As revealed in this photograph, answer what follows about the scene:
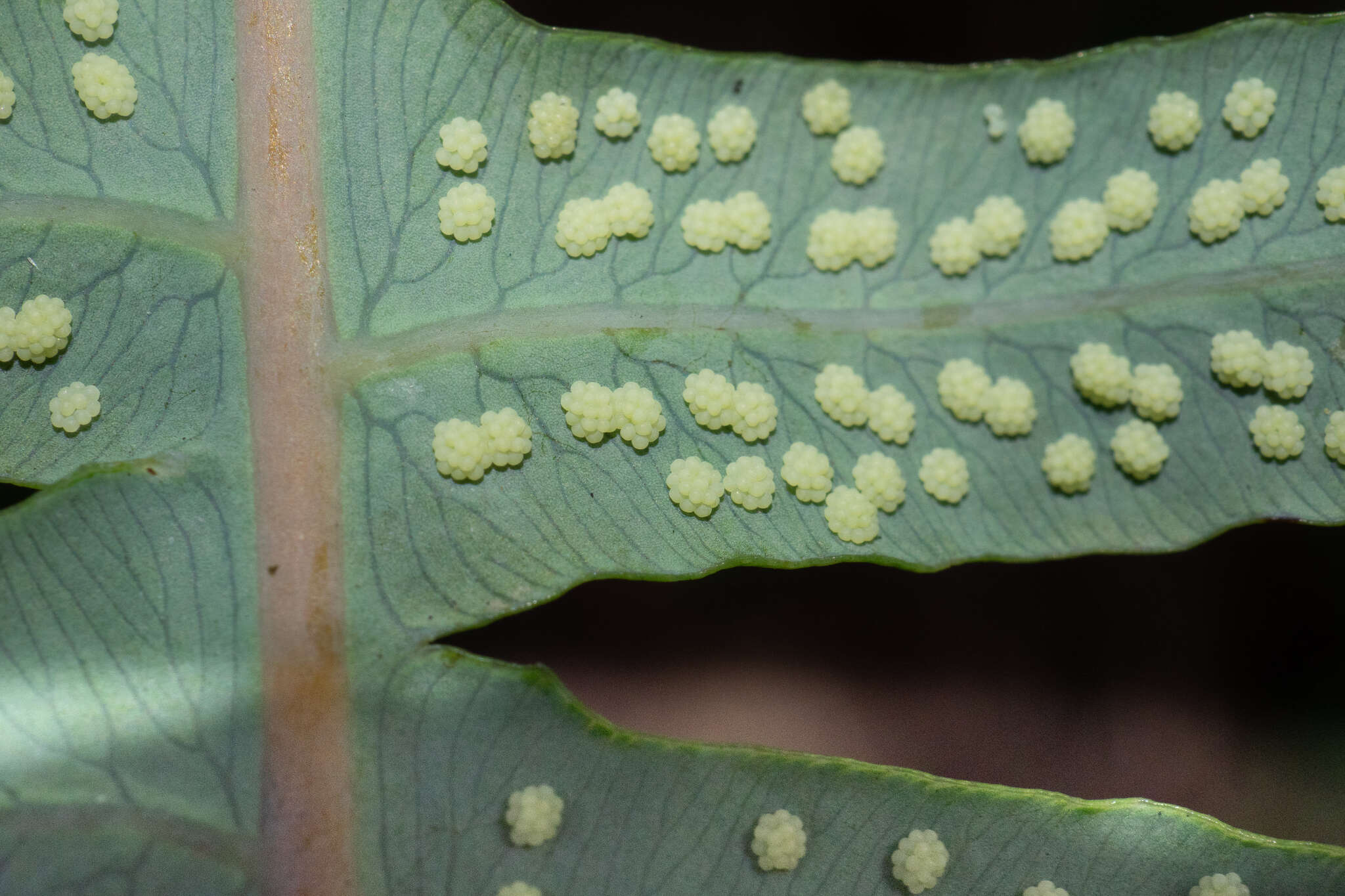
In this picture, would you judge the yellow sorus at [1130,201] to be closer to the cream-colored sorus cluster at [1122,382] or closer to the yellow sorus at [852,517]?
the cream-colored sorus cluster at [1122,382]

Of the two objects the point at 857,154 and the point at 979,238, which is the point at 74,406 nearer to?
the point at 857,154

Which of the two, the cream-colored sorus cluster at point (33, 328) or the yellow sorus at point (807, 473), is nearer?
the cream-colored sorus cluster at point (33, 328)

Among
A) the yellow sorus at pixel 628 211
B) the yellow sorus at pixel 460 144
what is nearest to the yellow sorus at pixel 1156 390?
the yellow sorus at pixel 628 211

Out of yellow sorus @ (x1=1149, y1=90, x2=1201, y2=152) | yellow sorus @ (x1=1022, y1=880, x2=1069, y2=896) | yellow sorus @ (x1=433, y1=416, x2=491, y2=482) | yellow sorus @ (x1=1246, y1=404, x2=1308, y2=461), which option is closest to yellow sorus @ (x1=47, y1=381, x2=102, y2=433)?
yellow sorus @ (x1=433, y1=416, x2=491, y2=482)

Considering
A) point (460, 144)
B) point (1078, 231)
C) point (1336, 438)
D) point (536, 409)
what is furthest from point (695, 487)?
point (1336, 438)

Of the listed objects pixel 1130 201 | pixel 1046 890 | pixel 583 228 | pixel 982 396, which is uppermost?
pixel 1130 201

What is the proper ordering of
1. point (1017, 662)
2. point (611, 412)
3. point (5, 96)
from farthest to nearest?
point (1017, 662) < point (611, 412) < point (5, 96)
